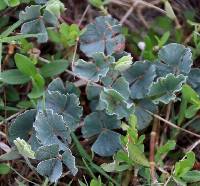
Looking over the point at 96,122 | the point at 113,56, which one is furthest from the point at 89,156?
the point at 113,56

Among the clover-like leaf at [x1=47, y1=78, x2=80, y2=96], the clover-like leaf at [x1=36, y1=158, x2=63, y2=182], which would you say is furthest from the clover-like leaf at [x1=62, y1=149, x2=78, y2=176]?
the clover-like leaf at [x1=47, y1=78, x2=80, y2=96]

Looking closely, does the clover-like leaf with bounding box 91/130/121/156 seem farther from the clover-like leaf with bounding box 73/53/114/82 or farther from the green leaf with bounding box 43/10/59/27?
the green leaf with bounding box 43/10/59/27

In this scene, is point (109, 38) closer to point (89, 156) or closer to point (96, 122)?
point (96, 122)

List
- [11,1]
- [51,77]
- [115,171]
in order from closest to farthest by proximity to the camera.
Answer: [115,171] < [11,1] < [51,77]

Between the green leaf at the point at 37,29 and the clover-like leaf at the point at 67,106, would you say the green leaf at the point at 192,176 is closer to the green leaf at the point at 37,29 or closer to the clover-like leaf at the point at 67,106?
the clover-like leaf at the point at 67,106

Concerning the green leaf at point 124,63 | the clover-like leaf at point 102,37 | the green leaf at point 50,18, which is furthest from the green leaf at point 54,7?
the green leaf at point 124,63

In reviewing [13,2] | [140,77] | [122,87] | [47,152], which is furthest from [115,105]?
[13,2]
